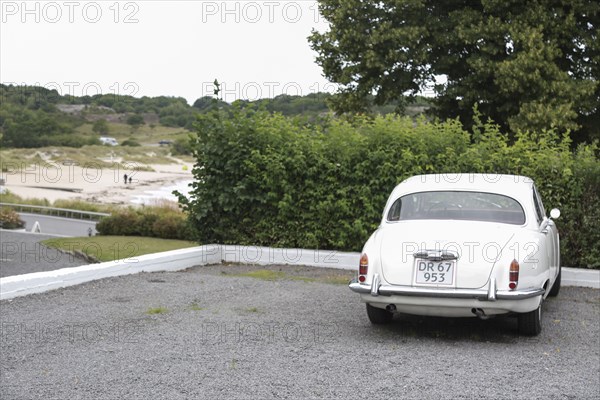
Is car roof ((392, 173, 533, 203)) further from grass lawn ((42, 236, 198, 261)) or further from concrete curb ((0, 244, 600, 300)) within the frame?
grass lawn ((42, 236, 198, 261))

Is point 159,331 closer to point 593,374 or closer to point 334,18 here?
point 593,374

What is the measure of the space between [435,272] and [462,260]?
301mm

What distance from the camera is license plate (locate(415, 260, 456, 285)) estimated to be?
7.32 m

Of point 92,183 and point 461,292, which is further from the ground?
point 461,292

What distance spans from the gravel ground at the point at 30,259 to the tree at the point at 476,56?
10906mm

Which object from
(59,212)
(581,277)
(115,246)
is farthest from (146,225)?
(581,277)

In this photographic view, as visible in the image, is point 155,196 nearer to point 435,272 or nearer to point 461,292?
point 435,272

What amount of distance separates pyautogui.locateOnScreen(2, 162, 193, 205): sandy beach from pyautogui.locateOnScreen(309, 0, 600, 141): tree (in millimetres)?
48123

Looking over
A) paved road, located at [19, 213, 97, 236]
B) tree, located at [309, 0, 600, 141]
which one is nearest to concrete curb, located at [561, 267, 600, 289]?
tree, located at [309, 0, 600, 141]

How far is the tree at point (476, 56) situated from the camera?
831 inches

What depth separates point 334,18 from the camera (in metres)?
24.2

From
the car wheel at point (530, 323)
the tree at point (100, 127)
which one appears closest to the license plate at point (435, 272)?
the car wheel at point (530, 323)

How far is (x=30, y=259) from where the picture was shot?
2338 cm

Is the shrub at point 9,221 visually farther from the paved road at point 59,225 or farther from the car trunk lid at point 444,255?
the car trunk lid at point 444,255
